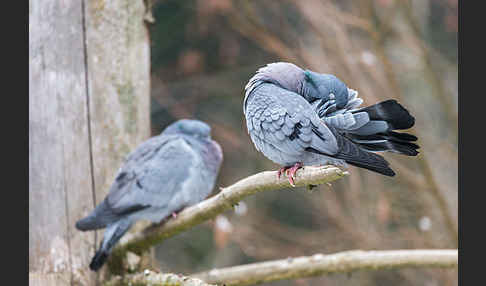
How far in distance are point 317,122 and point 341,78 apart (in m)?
2.64

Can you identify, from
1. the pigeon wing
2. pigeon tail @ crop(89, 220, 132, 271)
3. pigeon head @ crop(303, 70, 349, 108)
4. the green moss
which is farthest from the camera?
the green moss

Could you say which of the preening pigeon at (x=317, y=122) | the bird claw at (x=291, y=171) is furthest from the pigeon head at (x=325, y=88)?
the bird claw at (x=291, y=171)

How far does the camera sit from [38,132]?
3.65 metres

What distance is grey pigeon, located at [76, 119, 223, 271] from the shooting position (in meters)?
3.63

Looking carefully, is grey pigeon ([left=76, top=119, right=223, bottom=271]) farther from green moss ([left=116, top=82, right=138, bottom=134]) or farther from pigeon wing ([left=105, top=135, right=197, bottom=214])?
green moss ([left=116, top=82, right=138, bottom=134])

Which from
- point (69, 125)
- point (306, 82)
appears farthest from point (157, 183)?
point (306, 82)

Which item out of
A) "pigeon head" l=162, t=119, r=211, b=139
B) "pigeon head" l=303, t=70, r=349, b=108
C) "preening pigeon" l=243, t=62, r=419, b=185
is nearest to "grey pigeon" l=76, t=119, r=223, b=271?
"pigeon head" l=162, t=119, r=211, b=139

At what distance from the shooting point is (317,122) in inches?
102

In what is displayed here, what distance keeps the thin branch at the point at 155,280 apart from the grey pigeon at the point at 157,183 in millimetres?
187

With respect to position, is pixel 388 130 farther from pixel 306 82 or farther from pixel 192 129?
pixel 192 129

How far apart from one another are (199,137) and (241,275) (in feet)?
3.71

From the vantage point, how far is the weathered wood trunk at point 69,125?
3615 millimetres

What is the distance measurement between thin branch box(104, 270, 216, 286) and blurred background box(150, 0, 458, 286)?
100 centimetres

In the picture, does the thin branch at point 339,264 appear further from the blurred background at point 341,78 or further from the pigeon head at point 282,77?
the pigeon head at point 282,77
